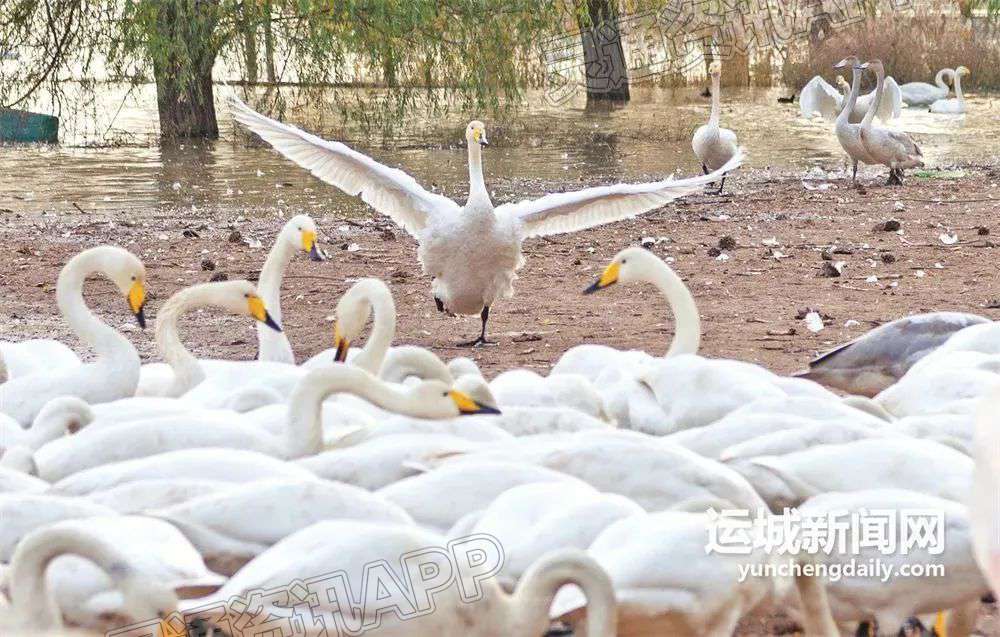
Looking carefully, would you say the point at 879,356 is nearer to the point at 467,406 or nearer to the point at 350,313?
the point at 350,313

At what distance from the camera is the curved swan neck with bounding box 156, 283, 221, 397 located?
5426 mm

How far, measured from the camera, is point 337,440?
174 inches

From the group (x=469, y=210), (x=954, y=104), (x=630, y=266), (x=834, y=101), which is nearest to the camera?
(x=630, y=266)

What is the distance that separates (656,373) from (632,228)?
17.6 ft

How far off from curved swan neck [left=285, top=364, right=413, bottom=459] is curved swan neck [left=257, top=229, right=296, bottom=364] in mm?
1801

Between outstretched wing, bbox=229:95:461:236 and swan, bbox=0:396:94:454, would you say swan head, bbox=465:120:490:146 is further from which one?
swan, bbox=0:396:94:454

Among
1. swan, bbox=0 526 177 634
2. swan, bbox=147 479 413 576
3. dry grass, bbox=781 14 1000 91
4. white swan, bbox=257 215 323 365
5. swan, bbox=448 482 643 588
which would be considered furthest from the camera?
dry grass, bbox=781 14 1000 91

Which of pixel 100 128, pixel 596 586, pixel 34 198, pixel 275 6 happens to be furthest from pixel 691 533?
pixel 100 128

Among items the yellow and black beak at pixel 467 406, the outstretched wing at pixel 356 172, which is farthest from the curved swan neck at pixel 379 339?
the outstretched wing at pixel 356 172

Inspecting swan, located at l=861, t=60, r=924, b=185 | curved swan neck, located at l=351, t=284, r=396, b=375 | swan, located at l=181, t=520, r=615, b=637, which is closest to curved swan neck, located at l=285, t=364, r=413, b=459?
curved swan neck, located at l=351, t=284, r=396, b=375

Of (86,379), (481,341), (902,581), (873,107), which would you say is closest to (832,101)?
(873,107)

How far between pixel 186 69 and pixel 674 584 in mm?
13085

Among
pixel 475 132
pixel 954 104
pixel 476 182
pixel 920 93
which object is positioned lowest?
pixel 476 182

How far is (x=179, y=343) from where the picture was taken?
5449 millimetres
